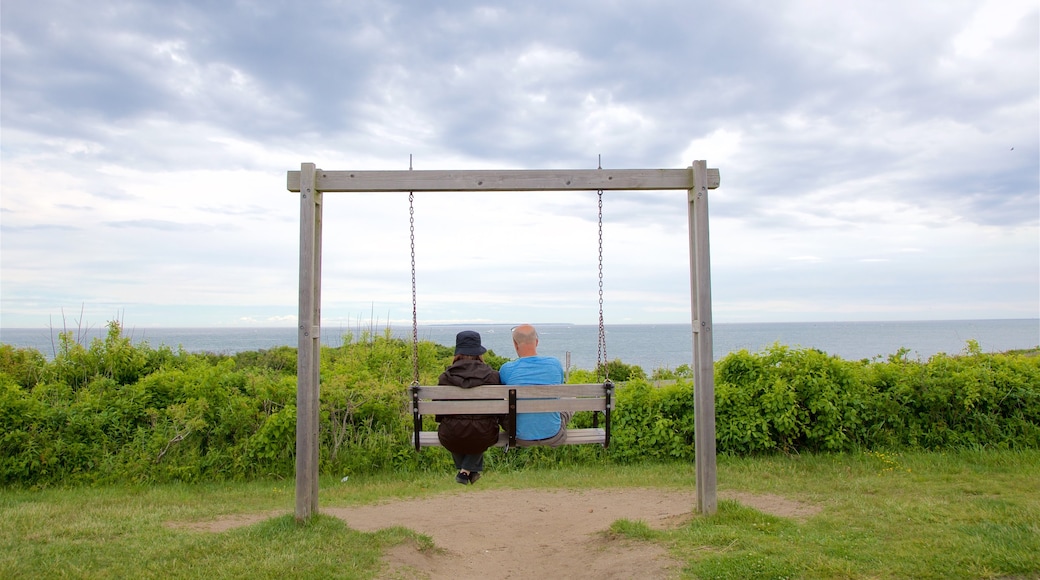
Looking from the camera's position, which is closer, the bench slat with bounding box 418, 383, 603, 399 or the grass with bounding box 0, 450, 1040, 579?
the grass with bounding box 0, 450, 1040, 579

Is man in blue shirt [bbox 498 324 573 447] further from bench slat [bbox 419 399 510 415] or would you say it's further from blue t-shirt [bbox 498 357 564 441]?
bench slat [bbox 419 399 510 415]

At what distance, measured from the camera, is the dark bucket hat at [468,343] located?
597 cm

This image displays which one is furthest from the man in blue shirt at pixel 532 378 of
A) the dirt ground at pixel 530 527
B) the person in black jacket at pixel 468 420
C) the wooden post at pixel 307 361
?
the wooden post at pixel 307 361

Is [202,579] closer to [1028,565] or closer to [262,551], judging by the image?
[262,551]

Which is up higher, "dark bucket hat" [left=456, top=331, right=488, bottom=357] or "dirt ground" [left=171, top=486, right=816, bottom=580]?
"dark bucket hat" [left=456, top=331, right=488, bottom=357]

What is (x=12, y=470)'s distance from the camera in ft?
26.7

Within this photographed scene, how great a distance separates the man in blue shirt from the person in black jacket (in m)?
0.17

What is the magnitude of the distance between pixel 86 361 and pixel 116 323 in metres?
0.75

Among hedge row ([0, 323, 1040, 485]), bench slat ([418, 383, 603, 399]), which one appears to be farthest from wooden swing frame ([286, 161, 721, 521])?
hedge row ([0, 323, 1040, 485])

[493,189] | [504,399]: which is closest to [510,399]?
[504,399]

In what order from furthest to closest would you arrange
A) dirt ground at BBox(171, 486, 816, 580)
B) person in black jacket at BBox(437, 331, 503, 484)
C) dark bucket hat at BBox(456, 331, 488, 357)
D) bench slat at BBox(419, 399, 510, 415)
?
dark bucket hat at BBox(456, 331, 488, 357)
person in black jacket at BBox(437, 331, 503, 484)
bench slat at BBox(419, 399, 510, 415)
dirt ground at BBox(171, 486, 816, 580)

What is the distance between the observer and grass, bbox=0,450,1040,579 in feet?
15.8

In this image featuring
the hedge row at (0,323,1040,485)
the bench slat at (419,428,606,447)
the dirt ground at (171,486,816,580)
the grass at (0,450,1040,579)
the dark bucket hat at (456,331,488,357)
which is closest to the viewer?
the grass at (0,450,1040,579)

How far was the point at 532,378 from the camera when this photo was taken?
606 centimetres
